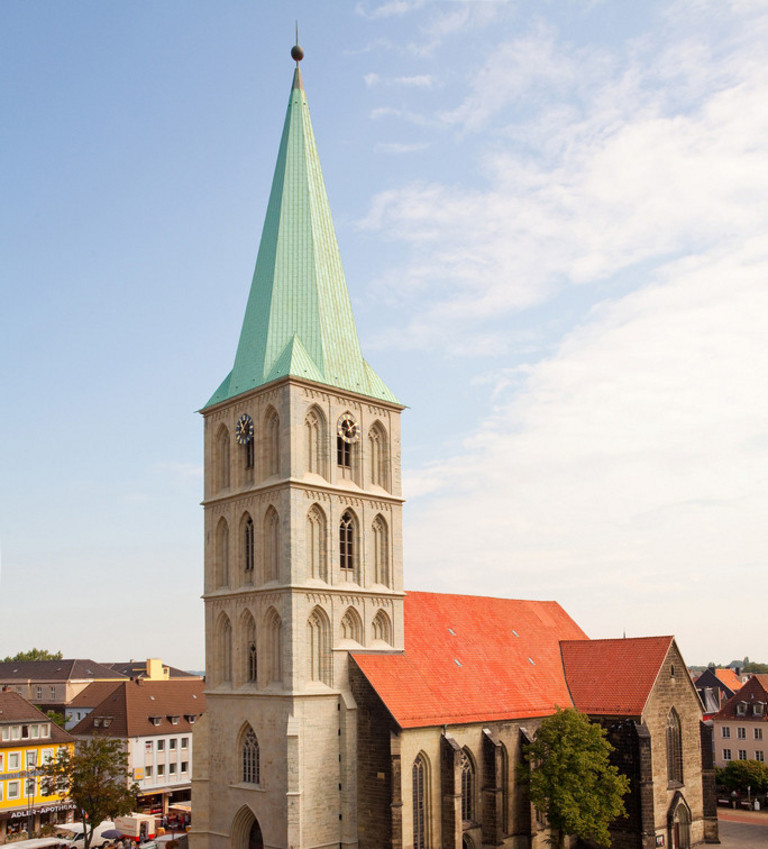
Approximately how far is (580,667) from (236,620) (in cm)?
2227

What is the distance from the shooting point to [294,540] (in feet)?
140

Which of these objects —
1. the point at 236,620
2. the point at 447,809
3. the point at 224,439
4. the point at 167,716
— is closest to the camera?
the point at 447,809

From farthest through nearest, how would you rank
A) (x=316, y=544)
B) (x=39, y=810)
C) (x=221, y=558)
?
(x=39, y=810)
(x=221, y=558)
(x=316, y=544)

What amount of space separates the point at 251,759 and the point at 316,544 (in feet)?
35.1

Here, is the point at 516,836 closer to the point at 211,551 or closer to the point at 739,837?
the point at 739,837

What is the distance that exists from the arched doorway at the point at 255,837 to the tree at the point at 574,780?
13620 mm

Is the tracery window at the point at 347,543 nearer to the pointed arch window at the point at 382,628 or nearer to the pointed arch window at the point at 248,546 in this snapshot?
the pointed arch window at the point at 382,628

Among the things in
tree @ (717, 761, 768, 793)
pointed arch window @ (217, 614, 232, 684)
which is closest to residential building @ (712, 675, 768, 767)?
tree @ (717, 761, 768, 793)

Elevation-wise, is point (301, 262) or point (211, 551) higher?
point (301, 262)

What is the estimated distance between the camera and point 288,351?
1783 inches

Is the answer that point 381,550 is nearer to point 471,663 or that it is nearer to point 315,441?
point 315,441

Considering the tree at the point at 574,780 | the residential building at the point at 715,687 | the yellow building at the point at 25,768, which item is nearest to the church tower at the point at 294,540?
the tree at the point at 574,780

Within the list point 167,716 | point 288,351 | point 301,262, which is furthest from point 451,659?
point 167,716

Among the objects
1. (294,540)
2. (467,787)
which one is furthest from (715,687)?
(294,540)
